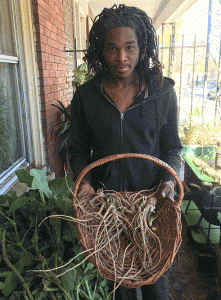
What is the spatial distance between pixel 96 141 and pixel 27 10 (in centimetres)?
176

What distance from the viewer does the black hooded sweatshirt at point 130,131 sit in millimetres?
1160

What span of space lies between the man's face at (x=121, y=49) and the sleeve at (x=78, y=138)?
24 cm

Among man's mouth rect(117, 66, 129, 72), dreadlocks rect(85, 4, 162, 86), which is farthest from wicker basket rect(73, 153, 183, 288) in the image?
dreadlocks rect(85, 4, 162, 86)

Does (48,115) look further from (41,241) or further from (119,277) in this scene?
(119,277)

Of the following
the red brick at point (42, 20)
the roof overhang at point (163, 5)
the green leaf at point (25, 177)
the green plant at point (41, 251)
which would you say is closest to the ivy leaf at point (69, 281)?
the green plant at point (41, 251)

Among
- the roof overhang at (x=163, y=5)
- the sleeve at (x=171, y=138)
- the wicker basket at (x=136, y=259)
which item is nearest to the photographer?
the wicker basket at (x=136, y=259)

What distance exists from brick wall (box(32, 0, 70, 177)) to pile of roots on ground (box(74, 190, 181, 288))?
186cm

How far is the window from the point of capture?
6.51 feet

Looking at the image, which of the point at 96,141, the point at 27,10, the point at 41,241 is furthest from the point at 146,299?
the point at 27,10

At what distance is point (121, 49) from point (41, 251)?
0.92 meters

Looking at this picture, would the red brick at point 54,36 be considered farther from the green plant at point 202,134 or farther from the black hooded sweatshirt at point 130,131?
the green plant at point 202,134

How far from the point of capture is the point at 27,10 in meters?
2.32

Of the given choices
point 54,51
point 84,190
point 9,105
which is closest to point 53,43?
point 54,51

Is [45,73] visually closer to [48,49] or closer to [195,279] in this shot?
[48,49]
